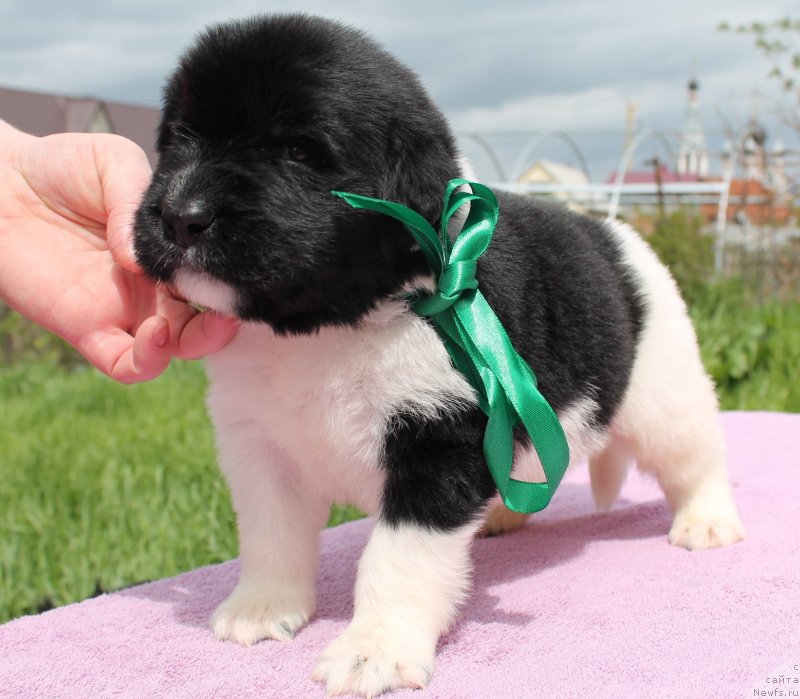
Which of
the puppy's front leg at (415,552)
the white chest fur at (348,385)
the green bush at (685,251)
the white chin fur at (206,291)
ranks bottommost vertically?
the green bush at (685,251)

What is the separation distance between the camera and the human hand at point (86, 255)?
8.68 ft

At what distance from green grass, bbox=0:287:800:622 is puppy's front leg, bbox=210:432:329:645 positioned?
1.70 metres

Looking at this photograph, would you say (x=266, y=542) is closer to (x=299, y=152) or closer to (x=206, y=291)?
(x=206, y=291)

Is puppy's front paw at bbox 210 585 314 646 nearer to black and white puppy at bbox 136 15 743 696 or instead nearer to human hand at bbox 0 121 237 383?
black and white puppy at bbox 136 15 743 696

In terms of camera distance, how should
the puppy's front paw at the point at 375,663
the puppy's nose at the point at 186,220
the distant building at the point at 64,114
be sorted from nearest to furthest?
the puppy's nose at the point at 186,220, the puppy's front paw at the point at 375,663, the distant building at the point at 64,114

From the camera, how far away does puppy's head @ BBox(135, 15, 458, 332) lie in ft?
6.77

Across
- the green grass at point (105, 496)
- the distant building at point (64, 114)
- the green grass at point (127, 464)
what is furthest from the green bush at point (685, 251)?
the distant building at point (64, 114)

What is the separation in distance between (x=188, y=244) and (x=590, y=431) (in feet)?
4.84

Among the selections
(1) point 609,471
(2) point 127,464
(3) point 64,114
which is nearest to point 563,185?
(2) point 127,464

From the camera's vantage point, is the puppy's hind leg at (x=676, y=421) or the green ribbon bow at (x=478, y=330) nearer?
the green ribbon bow at (x=478, y=330)

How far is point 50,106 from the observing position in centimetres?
2625

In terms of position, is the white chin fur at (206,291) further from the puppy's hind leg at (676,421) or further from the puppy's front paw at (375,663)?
the puppy's hind leg at (676,421)

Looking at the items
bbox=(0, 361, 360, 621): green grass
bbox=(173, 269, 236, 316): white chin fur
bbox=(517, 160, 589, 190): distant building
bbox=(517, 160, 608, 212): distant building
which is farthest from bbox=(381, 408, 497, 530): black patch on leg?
bbox=(517, 160, 589, 190): distant building

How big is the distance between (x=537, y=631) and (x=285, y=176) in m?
1.42
